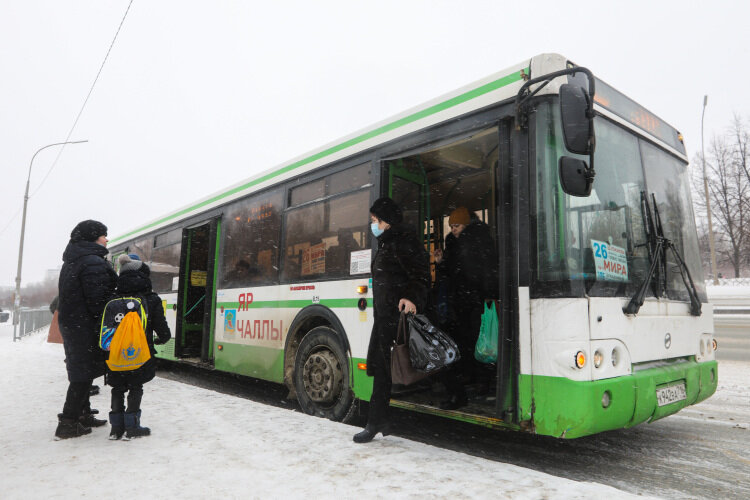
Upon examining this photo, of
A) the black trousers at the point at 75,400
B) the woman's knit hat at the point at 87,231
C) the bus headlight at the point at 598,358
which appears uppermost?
the woman's knit hat at the point at 87,231

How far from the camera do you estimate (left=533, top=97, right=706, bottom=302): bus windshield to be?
3.61m

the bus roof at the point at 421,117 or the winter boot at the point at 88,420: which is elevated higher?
the bus roof at the point at 421,117

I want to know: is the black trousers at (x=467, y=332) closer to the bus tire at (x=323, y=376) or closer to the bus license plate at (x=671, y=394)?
the bus tire at (x=323, y=376)

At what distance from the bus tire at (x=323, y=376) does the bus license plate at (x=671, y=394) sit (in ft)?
8.87

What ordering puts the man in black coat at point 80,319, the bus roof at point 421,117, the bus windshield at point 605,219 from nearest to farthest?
1. the bus windshield at point 605,219
2. the bus roof at point 421,117
3. the man in black coat at point 80,319

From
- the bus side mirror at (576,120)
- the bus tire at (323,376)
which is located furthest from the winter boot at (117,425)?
the bus side mirror at (576,120)

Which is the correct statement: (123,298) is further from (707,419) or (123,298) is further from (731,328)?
(731,328)

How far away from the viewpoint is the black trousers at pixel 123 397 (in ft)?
13.9

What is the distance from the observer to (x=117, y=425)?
13.9 feet

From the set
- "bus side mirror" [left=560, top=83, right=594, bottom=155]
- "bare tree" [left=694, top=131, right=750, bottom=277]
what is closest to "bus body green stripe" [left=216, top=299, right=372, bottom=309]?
"bus side mirror" [left=560, top=83, right=594, bottom=155]

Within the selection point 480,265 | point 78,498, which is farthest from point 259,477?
point 480,265

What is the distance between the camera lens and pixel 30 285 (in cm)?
12594

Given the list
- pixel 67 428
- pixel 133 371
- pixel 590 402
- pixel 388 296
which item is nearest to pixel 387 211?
pixel 388 296

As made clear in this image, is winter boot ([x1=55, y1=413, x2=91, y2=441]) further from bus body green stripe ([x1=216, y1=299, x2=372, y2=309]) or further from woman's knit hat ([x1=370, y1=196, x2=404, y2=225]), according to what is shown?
woman's knit hat ([x1=370, y1=196, x2=404, y2=225])
